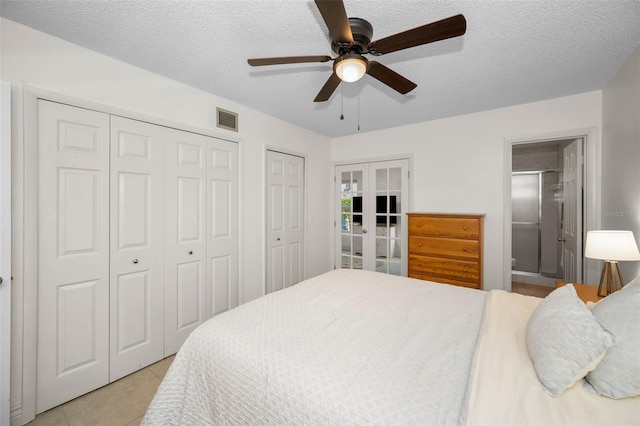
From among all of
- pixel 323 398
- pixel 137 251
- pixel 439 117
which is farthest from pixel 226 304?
pixel 439 117

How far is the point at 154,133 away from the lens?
7.58ft

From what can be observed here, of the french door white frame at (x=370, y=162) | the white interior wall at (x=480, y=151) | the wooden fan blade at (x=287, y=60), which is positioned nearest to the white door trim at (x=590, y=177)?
the white interior wall at (x=480, y=151)

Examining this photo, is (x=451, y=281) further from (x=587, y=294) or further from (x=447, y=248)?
(x=587, y=294)

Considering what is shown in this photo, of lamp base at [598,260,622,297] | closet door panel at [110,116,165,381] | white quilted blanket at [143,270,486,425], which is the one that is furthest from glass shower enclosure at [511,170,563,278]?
closet door panel at [110,116,165,381]

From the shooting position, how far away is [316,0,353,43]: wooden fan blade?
3.48ft

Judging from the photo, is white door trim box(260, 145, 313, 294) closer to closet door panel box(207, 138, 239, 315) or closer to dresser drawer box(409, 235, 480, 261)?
closet door panel box(207, 138, 239, 315)

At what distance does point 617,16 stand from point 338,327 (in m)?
2.45

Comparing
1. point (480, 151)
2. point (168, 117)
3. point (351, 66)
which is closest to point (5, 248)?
point (168, 117)

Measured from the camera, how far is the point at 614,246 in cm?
176

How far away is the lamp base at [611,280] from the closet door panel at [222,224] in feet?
10.3

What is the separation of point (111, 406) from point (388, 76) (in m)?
2.91

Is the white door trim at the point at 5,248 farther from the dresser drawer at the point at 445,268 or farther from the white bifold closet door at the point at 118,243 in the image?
the dresser drawer at the point at 445,268

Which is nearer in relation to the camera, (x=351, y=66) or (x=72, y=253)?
(x=351, y=66)

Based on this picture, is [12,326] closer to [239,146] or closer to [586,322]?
[239,146]
